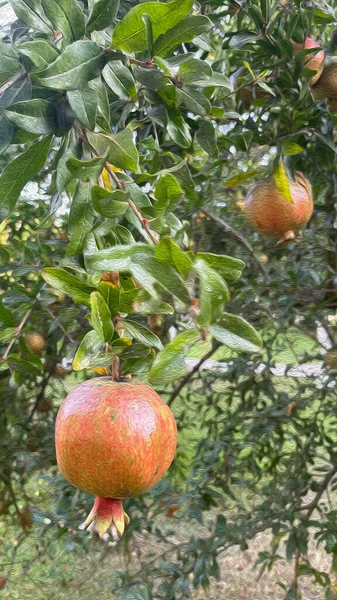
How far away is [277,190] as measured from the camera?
1.26 metres

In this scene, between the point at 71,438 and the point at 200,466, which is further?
the point at 200,466

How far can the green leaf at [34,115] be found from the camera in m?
0.55

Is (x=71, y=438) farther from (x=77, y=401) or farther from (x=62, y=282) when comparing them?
(x=62, y=282)

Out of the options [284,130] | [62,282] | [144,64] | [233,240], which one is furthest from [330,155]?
[62,282]

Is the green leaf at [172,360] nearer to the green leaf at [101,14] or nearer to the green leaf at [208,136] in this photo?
the green leaf at [101,14]

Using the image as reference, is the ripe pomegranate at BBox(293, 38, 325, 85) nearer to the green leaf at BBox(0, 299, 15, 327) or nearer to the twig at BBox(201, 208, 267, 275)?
the twig at BBox(201, 208, 267, 275)

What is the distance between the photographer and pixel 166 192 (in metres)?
0.60

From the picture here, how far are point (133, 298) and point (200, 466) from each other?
1251mm

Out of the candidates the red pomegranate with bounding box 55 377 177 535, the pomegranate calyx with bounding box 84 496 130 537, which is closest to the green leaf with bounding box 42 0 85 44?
the red pomegranate with bounding box 55 377 177 535

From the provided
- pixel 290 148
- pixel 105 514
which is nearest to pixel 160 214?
pixel 105 514

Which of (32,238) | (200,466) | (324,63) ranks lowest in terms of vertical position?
(200,466)

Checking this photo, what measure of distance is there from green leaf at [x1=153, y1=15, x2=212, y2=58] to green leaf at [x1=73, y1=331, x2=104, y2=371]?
28cm

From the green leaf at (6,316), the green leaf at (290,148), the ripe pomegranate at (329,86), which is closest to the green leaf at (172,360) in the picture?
the green leaf at (6,316)

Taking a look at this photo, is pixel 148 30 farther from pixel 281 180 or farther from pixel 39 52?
pixel 281 180
